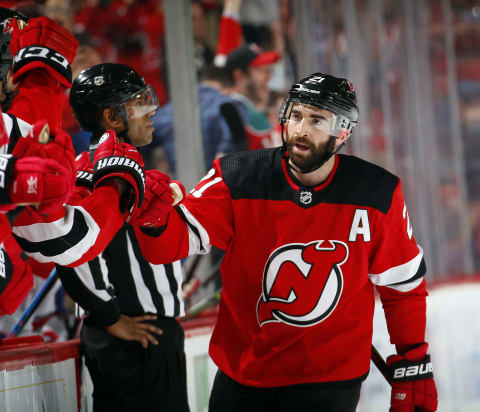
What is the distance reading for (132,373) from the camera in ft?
6.75

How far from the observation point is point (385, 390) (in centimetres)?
321

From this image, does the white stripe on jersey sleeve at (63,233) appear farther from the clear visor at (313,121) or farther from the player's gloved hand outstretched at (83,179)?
the clear visor at (313,121)

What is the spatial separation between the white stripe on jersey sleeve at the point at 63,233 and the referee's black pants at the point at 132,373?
0.66 metres

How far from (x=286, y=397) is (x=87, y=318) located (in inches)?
26.5

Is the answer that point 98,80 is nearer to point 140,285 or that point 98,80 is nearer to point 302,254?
point 140,285

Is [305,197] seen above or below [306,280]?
above

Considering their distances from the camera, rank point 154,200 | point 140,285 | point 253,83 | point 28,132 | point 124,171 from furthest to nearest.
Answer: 1. point 253,83
2. point 140,285
3. point 154,200
4. point 124,171
5. point 28,132

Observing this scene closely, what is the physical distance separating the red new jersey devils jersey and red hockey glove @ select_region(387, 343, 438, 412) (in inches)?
5.9

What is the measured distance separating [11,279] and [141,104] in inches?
30.1

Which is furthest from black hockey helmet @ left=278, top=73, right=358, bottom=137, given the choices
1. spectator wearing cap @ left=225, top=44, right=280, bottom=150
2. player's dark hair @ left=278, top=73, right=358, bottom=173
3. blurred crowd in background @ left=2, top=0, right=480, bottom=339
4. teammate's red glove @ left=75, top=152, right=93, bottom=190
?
spectator wearing cap @ left=225, top=44, right=280, bottom=150

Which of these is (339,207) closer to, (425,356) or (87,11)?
(425,356)

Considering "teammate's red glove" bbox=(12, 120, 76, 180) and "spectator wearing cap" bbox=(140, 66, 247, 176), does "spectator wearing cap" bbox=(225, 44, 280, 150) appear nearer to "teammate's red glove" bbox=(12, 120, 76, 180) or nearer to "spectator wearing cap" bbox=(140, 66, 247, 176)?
"spectator wearing cap" bbox=(140, 66, 247, 176)

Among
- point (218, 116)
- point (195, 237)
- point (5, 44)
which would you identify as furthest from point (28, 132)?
point (218, 116)

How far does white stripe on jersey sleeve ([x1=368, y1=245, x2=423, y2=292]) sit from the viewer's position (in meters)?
1.96
